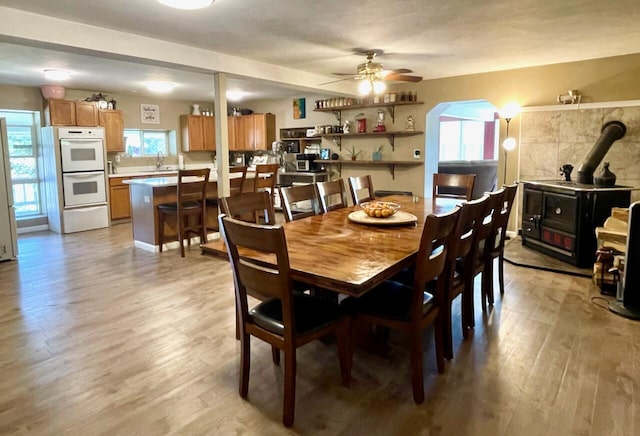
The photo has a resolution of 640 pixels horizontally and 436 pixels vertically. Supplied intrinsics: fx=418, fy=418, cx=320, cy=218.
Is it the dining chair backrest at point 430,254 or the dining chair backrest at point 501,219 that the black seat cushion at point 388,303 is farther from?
the dining chair backrest at point 501,219

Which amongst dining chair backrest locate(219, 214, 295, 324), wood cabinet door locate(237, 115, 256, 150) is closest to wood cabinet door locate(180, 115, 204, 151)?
wood cabinet door locate(237, 115, 256, 150)

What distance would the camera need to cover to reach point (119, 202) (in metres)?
7.07

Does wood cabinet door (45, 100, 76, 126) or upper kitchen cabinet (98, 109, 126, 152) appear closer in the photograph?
wood cabinet door (45, 100, 76, 126)

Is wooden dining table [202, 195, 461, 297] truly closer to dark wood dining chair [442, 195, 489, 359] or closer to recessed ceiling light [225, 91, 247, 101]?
dark wood dining chair [442, 195, 489, 359]

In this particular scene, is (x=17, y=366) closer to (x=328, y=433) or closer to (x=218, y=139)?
(x=328, y=433)

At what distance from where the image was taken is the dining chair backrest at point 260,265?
172 cm

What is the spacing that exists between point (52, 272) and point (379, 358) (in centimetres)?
363

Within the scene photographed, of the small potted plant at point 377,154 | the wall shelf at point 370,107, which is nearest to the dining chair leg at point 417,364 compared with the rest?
the wall shelf at point 370,107

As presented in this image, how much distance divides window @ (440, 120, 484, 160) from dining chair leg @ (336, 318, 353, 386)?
1001 centimetres

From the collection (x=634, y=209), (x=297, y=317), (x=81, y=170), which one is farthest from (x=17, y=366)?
(x=81, y=170)

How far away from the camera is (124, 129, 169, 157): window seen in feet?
25.6

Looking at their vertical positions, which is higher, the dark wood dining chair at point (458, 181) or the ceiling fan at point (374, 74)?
the ceiling fan at point (374, 74)

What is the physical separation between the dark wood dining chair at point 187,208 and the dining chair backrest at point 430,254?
3433 millimetres

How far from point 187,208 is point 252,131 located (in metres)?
3.85
